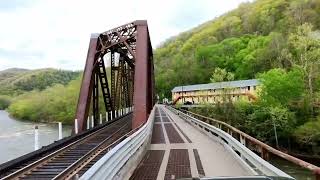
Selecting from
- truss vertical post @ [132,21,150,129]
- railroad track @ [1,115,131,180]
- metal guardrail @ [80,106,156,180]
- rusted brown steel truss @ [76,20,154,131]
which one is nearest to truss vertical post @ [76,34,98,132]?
rusted brown steel truss @ [76,20,154,131]

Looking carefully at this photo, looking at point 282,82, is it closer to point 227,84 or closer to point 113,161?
point 227,84

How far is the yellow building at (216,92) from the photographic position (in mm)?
84650

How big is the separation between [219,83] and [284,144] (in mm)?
34866

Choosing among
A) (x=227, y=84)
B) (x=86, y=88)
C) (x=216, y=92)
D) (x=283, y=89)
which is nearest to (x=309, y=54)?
(x=283, y=89)

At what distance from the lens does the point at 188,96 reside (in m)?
126

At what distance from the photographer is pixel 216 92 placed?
10112 centimetres

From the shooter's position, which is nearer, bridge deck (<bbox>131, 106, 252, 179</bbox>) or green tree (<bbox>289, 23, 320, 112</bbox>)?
bridge deck (<bbox>131, 106, 252, 179</bbox>)

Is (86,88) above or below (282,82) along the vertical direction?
below

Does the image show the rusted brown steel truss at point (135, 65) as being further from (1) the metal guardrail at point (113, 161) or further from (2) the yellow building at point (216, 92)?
(2) the yellow building at point (216, 92)

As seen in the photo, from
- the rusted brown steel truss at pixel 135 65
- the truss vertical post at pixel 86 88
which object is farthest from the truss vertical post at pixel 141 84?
the truss vertical post at pixel 86 88

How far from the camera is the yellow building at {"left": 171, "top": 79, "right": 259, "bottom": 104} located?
8465 centimetres

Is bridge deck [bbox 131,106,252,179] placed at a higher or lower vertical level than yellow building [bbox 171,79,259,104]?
lower

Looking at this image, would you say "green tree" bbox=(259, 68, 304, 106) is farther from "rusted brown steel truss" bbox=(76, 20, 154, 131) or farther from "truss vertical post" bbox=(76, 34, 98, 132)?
"truss vertical post" bbox=(76, 34, 98, 132)

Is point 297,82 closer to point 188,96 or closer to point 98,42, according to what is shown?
point 98,42
